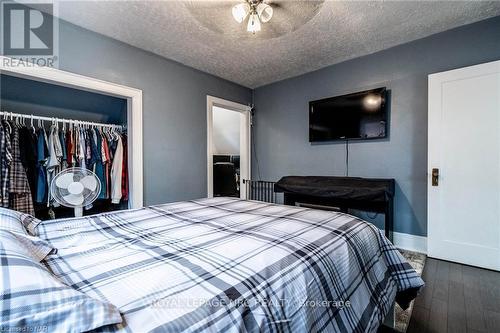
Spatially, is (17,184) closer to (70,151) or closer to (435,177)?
(70,151)

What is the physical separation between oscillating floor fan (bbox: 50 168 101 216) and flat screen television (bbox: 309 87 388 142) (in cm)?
271

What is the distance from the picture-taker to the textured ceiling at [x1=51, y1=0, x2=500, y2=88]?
1586mm

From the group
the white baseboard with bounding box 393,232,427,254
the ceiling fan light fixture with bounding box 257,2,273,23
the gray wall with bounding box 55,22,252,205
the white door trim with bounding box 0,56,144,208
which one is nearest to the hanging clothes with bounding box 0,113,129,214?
the white door trim with bounding box 0,56,144,208

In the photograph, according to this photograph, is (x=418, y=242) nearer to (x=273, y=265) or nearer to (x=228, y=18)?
(x=273, y=265)

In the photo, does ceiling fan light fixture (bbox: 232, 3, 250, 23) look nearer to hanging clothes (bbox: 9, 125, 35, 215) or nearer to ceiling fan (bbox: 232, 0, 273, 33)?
ceiling fan (bbox: 232, 0, 273, 33)

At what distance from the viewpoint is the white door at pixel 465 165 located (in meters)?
2.05

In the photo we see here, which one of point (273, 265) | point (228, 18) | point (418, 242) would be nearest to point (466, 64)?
point (418, 242)

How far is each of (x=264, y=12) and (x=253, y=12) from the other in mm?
76

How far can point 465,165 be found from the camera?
7.13 ft

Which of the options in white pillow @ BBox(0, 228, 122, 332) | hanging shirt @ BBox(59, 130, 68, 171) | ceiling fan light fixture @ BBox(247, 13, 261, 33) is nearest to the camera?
white pillow @ BBox(0, 228, 122, 332)

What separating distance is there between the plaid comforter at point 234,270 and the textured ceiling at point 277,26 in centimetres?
137

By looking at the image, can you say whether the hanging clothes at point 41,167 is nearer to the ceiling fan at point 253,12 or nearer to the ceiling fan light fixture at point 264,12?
the ceiling fan at point 253,12

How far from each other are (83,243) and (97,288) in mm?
441

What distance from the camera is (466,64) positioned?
2236 millimetres
